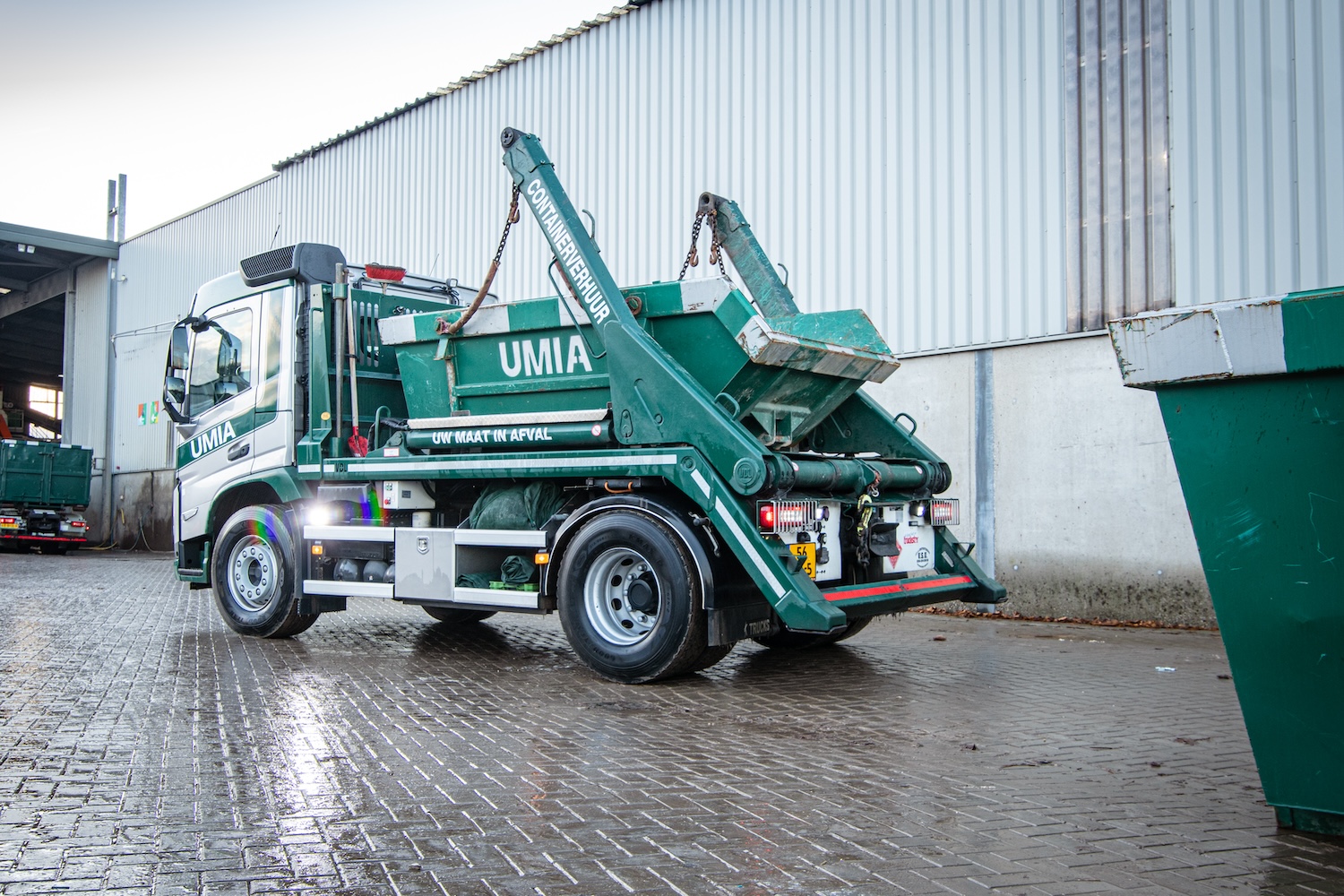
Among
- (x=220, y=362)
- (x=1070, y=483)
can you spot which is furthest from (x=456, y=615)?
(x=1070, y=483)

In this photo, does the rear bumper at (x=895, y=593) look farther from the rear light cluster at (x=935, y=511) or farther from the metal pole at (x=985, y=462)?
the metal pole at (x=985, y=462)

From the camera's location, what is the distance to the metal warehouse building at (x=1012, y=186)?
Answer: 996 cm

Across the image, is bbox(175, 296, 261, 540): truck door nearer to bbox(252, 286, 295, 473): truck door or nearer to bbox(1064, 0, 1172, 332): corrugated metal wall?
bbox(252, 286, 295, 473): truck door

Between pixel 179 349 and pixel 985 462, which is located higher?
pixel 179 349

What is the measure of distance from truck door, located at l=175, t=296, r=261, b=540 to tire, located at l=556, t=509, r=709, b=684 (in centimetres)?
390

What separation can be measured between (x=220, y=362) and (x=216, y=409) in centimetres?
42

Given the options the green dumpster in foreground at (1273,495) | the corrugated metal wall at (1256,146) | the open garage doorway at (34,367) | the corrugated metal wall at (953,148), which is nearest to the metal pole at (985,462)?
the corrugated metal wall at (953,148)

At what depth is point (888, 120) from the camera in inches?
494

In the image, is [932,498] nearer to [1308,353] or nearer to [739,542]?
[739,542]

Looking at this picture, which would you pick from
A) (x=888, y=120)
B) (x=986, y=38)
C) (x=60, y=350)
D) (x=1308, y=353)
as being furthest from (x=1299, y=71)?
(x=60, y=350)

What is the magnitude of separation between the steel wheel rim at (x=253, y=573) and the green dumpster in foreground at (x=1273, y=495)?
729 cm

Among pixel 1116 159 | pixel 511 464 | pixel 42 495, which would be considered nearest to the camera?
pixel 511 464

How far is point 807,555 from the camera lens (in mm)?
6711

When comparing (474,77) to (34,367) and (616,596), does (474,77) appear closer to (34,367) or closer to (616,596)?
(616,596)
